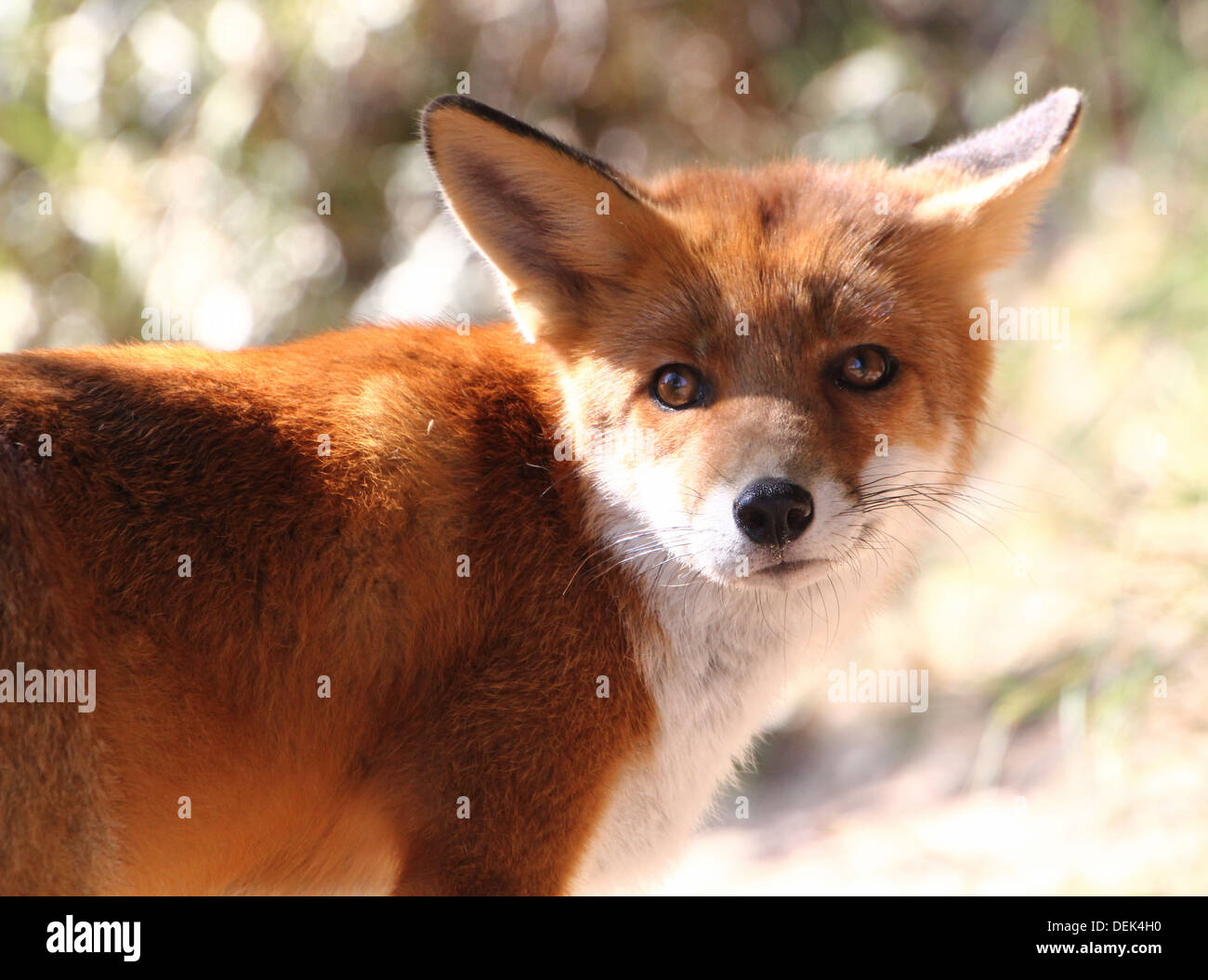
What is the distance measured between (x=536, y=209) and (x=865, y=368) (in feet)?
3.21

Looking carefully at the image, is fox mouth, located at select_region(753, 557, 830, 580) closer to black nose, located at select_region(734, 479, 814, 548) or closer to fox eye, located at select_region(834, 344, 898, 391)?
black nose, located at select_region(734, 479, 814, 548)

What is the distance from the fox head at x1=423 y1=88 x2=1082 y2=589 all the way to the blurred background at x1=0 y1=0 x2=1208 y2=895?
9.70ft

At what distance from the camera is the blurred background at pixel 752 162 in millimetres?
6117

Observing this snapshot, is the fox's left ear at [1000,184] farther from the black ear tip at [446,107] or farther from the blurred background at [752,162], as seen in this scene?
the blurred background at [752,162]

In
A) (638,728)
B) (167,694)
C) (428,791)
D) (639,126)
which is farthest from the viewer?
(639,126)

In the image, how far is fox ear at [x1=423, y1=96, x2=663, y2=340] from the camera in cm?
294

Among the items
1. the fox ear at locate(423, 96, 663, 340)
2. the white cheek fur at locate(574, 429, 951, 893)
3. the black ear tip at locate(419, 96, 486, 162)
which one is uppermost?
the black ear tip at locate(419, 96, 486, 162)

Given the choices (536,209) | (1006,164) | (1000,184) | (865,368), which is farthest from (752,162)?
(865,368)

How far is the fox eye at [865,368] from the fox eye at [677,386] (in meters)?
0.36

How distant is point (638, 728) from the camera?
115 inches

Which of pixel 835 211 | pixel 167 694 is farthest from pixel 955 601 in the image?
pixel 167 694

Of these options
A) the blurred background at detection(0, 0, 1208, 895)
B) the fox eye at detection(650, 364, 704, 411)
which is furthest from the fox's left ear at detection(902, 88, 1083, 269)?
the blurred background at detection(0, 0, 1208, 895)

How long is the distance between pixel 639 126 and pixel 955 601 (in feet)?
12.0

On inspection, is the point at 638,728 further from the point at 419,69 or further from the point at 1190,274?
the point at 419,69
